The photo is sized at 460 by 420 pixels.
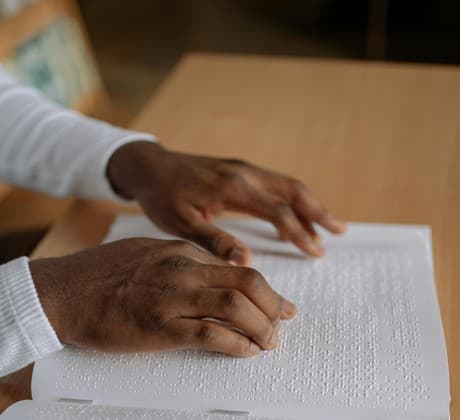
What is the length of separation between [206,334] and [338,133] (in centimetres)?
53

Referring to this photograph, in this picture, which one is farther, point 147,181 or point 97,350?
point 147,181

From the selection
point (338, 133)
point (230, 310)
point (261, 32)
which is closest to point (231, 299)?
point (230, 310)

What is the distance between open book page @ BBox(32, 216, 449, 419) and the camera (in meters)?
0.53

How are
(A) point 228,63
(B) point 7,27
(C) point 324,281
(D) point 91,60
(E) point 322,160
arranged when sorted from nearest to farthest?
(C) point 324,281 < (E) point 322,160 < (A) point 228,63 < (B) point 7,27 < (D) point 91,60

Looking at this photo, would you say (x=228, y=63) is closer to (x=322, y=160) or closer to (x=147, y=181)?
(x=322, y=160)

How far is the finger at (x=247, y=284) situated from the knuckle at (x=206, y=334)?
1.7 inches

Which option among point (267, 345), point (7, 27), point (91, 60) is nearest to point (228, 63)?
point (267, 345)

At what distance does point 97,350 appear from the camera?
23.3 inches

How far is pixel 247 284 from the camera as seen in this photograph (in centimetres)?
58

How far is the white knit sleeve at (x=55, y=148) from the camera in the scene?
2.81 ft

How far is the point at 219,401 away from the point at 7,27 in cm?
181

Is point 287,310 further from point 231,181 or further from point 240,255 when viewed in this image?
point 231,181

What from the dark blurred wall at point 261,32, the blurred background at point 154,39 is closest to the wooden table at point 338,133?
the blurred background at point 154,39

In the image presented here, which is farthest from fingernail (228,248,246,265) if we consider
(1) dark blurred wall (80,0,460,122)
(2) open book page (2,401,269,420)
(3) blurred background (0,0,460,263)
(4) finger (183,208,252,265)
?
(1) dark blurred wall (80,0,460,122)
